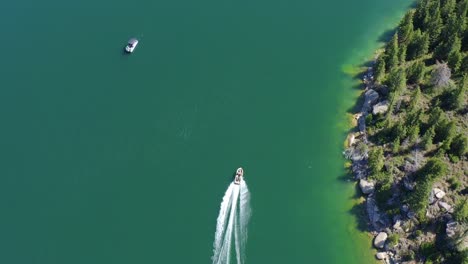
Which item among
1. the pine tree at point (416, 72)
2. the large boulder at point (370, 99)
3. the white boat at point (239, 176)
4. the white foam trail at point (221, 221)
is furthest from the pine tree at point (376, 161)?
the white foam trail at point (221, 221)

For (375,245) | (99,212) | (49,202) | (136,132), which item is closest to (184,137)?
(136,132)

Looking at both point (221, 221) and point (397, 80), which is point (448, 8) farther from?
point (221, 221)

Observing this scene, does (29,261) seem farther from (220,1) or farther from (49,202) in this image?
(220,1)

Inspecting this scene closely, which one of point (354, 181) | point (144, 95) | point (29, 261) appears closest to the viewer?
point (29, 261)

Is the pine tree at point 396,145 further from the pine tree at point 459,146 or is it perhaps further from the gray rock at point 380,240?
the gray rock at point 380,240

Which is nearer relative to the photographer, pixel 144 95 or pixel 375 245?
pixel 375 245

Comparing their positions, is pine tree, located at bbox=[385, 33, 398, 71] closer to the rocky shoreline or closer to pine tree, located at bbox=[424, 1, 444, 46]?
pine tree, located at bbox=[424, 1, 444, 46]
